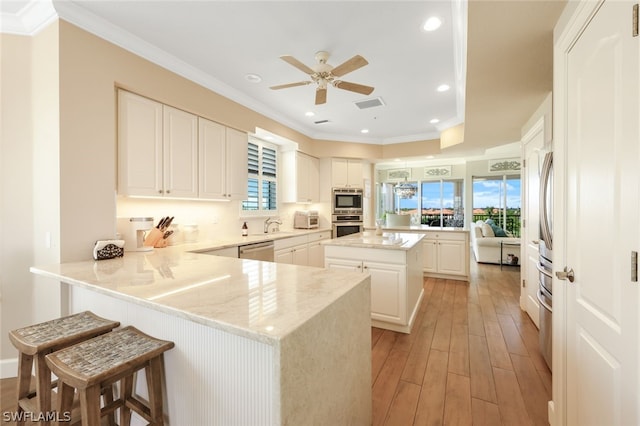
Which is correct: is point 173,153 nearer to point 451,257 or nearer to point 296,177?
point 296,177

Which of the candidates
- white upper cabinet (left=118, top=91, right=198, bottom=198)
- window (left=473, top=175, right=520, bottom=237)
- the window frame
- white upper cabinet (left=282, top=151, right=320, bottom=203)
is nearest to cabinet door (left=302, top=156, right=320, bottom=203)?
white upper cabinet (left=282, top=151, right=320, bottom=203)

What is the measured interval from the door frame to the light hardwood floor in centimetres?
35

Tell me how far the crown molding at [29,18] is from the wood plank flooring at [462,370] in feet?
12.0

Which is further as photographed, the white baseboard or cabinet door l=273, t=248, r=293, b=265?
cabinet door l=273, t=248, r=293, b=265

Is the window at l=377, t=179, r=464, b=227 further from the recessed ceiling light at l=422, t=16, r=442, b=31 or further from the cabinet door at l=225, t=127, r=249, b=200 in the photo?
the recessed ceiling light at l=422, t=16, r=442, b=31

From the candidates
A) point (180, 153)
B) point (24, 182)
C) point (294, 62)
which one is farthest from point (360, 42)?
point (24, 182)

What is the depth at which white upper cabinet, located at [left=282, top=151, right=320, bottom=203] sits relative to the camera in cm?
498

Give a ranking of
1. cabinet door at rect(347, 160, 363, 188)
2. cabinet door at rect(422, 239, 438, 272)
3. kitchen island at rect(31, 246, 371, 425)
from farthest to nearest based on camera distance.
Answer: cabinet door at rect(347, 160, 363, 188)
cabinet door at rect(422, 239, 438, 272)
kitchen island at rect(31, 246, 371, 425)

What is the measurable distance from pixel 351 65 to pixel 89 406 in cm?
257

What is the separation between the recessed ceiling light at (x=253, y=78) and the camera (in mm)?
3076

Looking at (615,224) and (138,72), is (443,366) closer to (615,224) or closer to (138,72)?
(615,224)

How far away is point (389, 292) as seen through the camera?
113 inches

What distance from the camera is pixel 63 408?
1171 mm

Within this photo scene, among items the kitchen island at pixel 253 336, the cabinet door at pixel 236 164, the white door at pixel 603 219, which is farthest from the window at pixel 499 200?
the kitchen island at pixel 253 336
